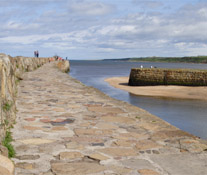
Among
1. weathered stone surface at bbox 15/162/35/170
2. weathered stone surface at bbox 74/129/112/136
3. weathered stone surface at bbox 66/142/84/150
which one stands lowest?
weathered stone surface at bbox 15/162/35/170

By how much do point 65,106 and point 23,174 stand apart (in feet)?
13.1

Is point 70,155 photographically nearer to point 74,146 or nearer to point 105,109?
point 74,146

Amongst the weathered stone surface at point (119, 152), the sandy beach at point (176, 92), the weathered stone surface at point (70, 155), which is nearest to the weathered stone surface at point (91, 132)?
the weathered stone surface at point (119, 152)

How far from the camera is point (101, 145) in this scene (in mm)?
4062

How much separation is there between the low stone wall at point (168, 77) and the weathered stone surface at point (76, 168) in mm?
18124

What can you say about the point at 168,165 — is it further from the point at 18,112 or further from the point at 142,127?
the point at 18,112

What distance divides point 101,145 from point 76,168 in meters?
0.89

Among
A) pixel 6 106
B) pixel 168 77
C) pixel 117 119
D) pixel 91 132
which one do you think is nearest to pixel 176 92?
pixel 168 77

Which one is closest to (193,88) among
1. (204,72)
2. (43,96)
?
(204,72)

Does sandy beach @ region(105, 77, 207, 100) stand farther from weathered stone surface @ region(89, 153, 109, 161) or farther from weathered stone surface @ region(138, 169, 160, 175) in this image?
weathered stone surface @ region(138, 169, 160, 175)

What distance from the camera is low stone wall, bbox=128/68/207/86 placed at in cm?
2023

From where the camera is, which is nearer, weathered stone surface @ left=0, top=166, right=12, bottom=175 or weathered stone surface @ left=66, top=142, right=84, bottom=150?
weathered stone surface @ left=0, top=166, right=12, bottom=175

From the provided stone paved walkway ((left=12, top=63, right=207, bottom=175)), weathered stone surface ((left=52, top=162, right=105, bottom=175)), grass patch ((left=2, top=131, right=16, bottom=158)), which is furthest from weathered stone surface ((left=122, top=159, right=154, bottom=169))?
grass patch ((left=2, top=131, right=16, bottom=158))

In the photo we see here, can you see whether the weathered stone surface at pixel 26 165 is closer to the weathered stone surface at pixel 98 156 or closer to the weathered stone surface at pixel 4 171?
the weathered stone surface at pixel 4 171
